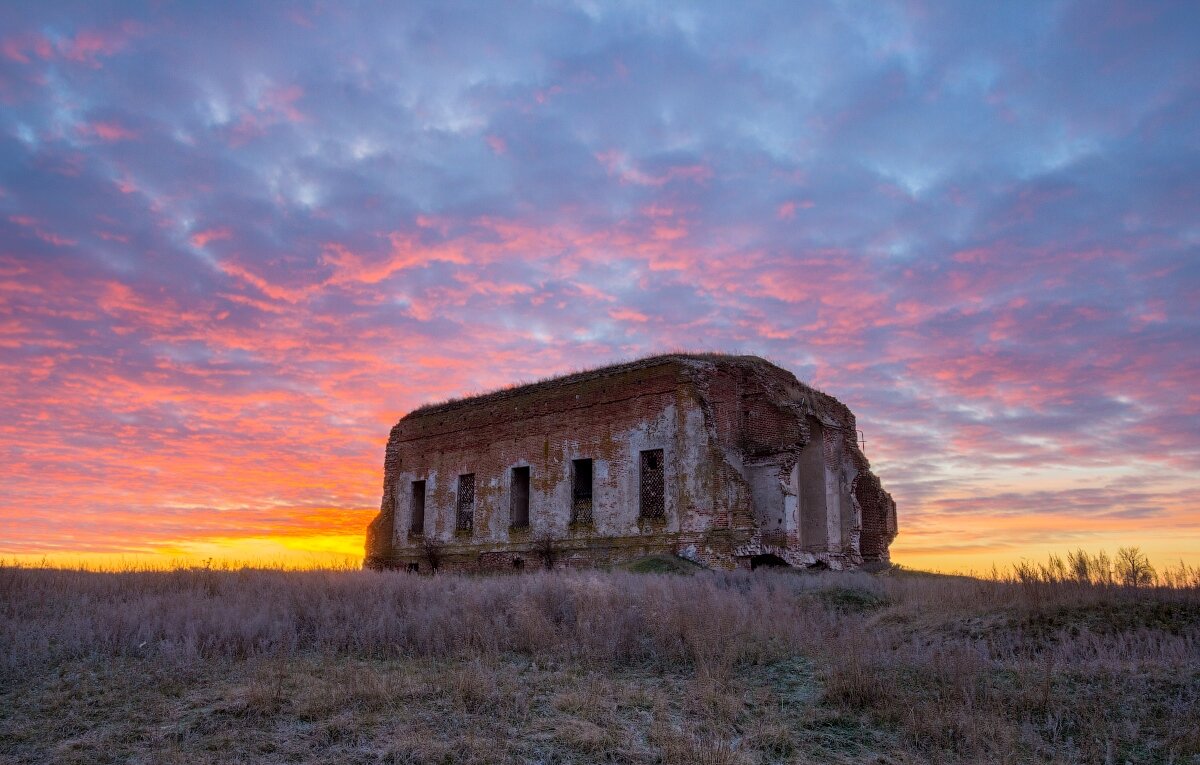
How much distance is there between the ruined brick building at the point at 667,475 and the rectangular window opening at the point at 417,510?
161 centimetres

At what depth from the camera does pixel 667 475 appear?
17922 millimetres

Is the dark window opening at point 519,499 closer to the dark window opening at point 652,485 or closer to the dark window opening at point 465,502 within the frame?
the dark window opening at point 465,502

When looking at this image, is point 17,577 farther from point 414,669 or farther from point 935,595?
point 935,595

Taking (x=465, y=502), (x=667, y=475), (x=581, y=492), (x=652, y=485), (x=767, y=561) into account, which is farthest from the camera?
(x=465, y=502)

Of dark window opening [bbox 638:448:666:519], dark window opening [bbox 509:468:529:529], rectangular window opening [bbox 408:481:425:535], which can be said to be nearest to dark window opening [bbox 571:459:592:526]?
dark window opening [bbox 638:448:666:519]

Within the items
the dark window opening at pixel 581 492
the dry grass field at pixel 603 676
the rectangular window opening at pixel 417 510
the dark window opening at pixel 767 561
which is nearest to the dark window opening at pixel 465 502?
the rectangular window opening at pixel 417 510

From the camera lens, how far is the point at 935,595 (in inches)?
414

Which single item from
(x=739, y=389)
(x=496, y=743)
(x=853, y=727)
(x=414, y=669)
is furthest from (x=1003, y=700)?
(x=739, y=389)

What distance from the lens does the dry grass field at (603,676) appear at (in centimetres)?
474

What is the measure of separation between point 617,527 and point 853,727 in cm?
1343

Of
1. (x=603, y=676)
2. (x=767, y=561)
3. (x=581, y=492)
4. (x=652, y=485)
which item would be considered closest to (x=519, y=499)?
(x=581, y=492)

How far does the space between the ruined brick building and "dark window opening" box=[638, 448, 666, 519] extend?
27 mm

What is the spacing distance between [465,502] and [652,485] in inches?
291

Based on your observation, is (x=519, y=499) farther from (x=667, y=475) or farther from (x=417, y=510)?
(x=667, y=475)
